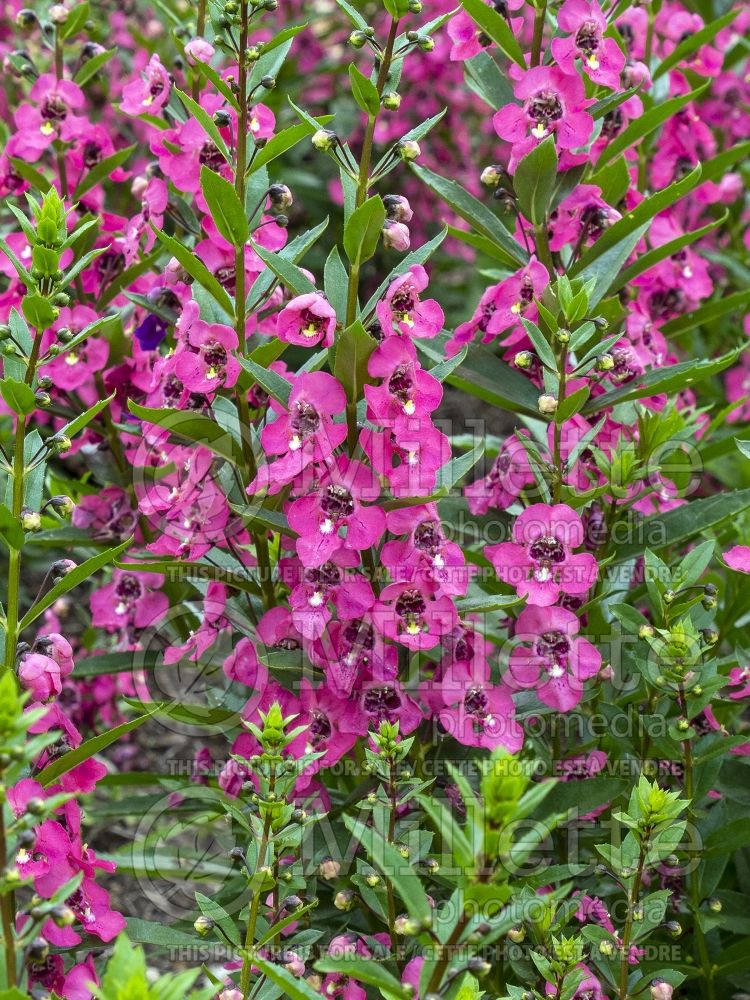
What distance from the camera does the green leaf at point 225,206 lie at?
2.01m

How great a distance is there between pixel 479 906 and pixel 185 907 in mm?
2024

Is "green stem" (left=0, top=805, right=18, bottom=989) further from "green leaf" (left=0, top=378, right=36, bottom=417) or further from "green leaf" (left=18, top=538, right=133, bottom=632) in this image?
"green leaf" (left=0, top=378, right=36, bottom=417)

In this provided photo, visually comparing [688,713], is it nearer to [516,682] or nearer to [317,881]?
[516,682]

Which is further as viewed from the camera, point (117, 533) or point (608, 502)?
point (117, 533)

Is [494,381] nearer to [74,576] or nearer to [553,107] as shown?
[553,107]

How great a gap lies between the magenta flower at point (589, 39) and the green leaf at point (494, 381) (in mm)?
598

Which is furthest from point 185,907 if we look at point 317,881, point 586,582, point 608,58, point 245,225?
point 608,58

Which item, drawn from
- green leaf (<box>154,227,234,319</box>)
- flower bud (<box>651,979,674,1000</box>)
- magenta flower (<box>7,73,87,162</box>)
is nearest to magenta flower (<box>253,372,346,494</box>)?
green leaf (<box>154,227,234,319</box>)

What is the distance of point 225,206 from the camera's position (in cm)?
204

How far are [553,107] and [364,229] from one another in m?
0.63

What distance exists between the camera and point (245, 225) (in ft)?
6.81

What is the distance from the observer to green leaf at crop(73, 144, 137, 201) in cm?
280

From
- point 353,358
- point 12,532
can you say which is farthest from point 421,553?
point 12,532

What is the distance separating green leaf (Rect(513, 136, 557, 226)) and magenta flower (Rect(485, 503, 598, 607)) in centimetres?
64
